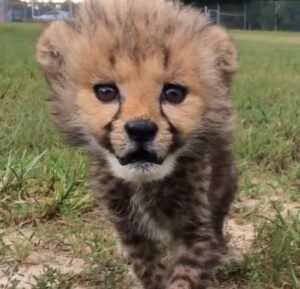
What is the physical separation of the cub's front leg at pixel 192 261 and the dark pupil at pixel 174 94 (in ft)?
1.94

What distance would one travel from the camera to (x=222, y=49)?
286 centimetres

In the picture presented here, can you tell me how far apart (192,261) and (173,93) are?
0.66 m

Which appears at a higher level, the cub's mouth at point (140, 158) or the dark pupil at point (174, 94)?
the dark pupil at point (174, 94)

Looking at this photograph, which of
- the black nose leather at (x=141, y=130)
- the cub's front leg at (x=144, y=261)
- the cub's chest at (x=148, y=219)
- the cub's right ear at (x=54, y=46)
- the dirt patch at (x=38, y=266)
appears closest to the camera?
the black nose leather at (x=141, y=130)

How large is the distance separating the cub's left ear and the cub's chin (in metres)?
0.35

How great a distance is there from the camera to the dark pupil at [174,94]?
2.58 metres

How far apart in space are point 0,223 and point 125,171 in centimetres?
152

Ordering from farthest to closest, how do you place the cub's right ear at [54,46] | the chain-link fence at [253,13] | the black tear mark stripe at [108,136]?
the chain-link fence at [253,13] → the cub's right ear at [54,46] → the black tear mark stripe at [108,136]

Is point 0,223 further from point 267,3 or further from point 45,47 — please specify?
point 267,3

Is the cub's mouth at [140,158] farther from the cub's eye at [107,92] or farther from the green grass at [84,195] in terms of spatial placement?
the green grass at [84,195]

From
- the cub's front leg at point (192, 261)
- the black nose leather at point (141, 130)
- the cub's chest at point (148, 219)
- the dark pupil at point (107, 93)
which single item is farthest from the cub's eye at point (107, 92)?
the cub's front leg at point (192, 261)

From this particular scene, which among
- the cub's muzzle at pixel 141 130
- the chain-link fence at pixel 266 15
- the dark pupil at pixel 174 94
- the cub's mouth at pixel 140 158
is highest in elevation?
the dark pupil at pixel 174 94

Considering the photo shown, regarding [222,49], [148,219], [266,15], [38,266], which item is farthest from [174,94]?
[266,15]

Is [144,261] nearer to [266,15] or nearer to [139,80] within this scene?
[139,80]
